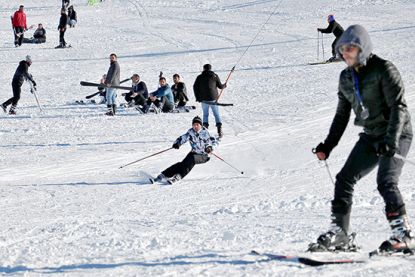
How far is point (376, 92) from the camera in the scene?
507 centimetres

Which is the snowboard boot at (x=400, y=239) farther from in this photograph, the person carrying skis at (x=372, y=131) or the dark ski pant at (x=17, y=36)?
the dark ski pant at (x=17, y=36)

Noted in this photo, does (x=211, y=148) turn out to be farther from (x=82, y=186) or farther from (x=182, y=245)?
(x=182, y=245)

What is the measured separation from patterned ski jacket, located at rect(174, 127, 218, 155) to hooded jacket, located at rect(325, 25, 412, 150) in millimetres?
6262

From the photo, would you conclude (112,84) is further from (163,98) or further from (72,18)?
(72,18)

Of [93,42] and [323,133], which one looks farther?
[93,42]

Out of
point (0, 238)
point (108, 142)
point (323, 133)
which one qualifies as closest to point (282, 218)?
point (0, 238)

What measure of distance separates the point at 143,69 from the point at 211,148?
12122 mm

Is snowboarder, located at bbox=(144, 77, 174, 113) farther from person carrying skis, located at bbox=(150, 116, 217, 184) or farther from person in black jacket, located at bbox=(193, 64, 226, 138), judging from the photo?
person carrying skis, located at bbox=(150, 116, 217, 184)

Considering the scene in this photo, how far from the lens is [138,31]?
102 feet

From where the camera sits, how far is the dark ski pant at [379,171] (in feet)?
17.0

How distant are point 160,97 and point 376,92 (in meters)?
12.2

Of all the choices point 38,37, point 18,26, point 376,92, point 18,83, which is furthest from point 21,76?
point 376,92

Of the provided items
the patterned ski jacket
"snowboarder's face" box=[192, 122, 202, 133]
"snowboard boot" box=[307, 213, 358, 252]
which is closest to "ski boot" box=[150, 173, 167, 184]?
the patterned ski jacket

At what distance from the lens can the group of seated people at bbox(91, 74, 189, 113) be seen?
56.0ft
